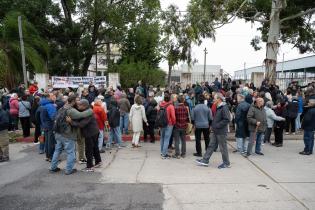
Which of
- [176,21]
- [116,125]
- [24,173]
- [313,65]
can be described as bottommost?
[24,173]

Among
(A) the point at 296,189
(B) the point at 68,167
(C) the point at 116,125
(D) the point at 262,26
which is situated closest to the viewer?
(A) the point at 296,189

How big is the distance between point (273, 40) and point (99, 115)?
36.4 feet

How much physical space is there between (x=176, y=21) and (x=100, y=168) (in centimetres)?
1993

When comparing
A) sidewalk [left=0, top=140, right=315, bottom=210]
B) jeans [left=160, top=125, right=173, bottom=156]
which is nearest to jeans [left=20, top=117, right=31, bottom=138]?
sidewalk [left=0, top=140, right=315, bottom=210]

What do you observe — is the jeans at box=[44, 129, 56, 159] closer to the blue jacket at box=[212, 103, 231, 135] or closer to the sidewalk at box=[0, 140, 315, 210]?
the sidewalk at box=[0, 140, 315, 210]

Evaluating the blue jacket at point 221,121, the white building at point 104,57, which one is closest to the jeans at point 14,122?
the blue jacket at point 221,121

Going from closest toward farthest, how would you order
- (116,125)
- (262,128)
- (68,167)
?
(68,167)
(262,128)
(116,125)

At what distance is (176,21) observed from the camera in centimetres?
2706

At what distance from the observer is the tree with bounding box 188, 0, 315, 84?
17.5 m

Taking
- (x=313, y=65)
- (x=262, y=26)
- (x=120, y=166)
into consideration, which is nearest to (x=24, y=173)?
(x=120, y=166)

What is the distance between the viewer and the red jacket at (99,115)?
9969 millimetres

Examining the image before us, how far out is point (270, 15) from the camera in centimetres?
1841

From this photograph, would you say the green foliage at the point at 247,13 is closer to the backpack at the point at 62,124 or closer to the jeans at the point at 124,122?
the jeans at the point at 124,122

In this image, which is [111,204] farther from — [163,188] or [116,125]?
[116,125]
